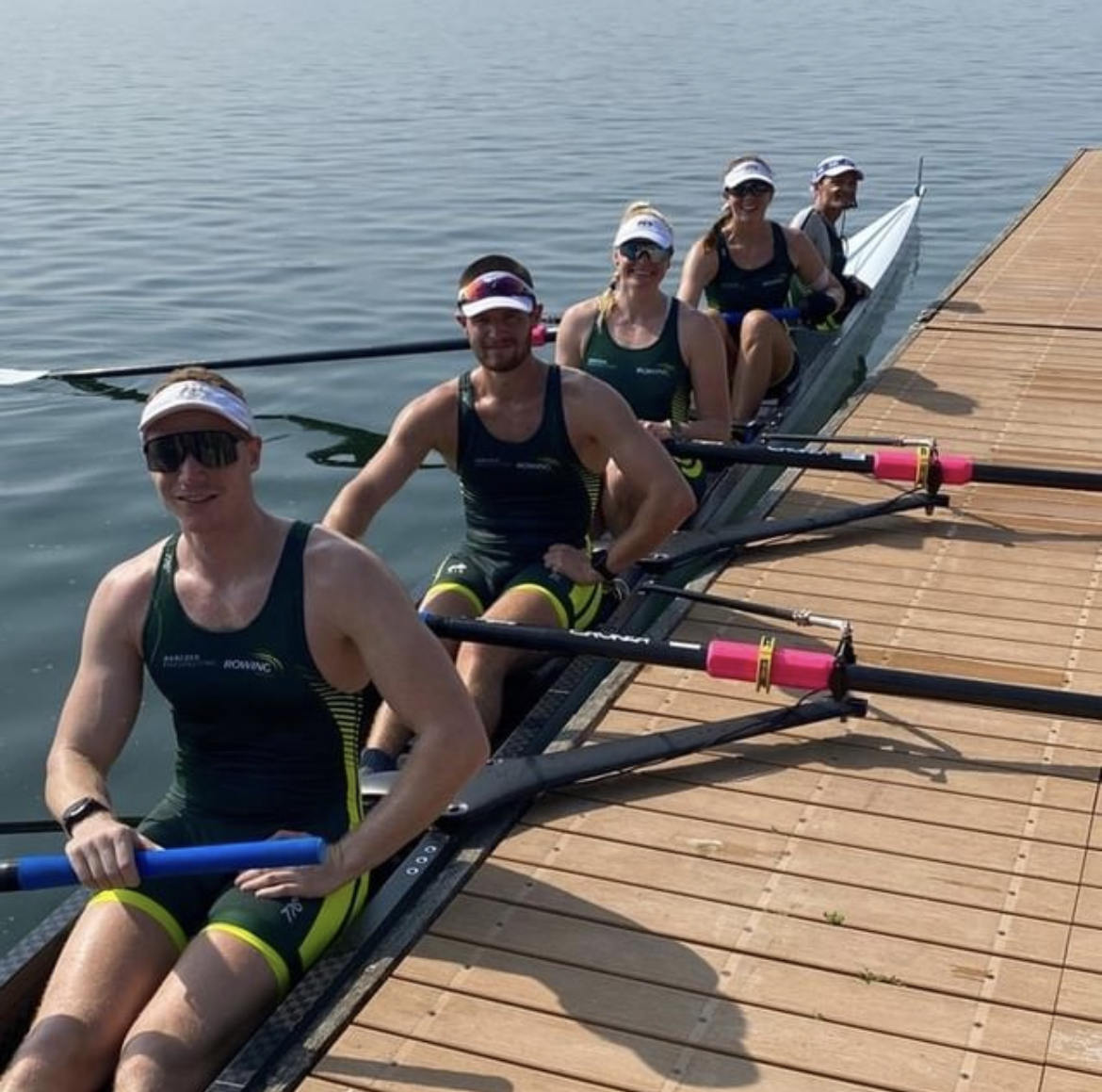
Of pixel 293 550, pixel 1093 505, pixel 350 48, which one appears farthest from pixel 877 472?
pixel 350 48

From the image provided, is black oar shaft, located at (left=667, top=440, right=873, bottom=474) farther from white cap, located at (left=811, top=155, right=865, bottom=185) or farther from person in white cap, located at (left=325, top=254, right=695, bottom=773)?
white cap, located at (left=811, top=155, right=865, bottom=185)

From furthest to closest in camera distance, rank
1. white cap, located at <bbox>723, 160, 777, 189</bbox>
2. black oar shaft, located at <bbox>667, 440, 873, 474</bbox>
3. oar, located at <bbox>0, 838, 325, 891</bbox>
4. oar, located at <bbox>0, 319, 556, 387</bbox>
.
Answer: oar, located at <bbox>0, 319, 556, 387</bbox> → white cap, located at <bbox>723, 160, 777, 189</bbox> → black oar shaft, located at <bbox>667, 440, 873, 474</bbox> → oar, located at <bbox>0, 838, 325, 891</bbox>

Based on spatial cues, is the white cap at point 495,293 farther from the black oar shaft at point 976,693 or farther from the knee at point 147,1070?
the knee at point 147,1070

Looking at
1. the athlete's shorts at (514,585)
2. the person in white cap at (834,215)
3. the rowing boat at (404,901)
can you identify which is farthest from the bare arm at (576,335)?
the person in white cap at (834,215)

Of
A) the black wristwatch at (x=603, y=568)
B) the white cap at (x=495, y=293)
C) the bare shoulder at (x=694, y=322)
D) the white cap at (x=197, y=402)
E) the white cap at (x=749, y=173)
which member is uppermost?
the white cap at (x=197, y=402)

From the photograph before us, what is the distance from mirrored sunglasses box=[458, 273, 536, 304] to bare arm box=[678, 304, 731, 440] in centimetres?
248

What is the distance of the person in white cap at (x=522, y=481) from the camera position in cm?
640

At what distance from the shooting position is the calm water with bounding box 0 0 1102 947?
36.7ft

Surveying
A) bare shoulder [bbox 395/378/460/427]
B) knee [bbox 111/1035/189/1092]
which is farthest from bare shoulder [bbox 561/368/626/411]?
knee [bbox 111/1035/189/1092]

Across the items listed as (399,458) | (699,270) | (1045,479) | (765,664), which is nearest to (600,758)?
(765,664)

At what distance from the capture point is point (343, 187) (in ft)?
80.5

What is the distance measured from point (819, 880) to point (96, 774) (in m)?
2.34

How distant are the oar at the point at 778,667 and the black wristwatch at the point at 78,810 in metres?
1.96

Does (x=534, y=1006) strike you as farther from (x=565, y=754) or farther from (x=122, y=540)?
(x=122, y=540)
